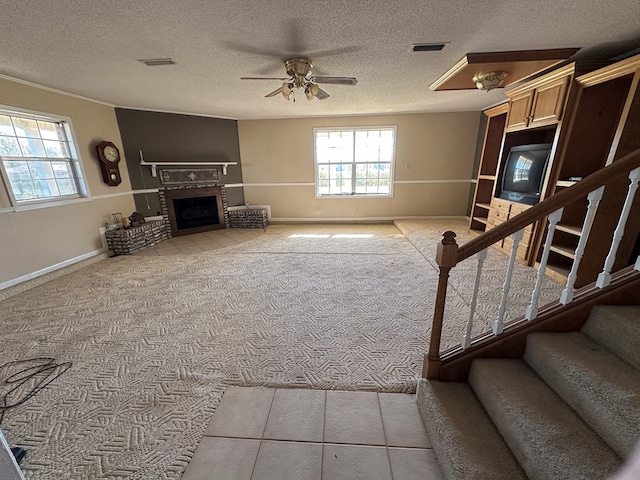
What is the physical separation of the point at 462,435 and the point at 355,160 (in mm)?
5456

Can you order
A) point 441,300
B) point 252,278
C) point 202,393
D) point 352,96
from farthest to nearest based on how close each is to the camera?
point 352,96
point 252,278
point 202,393
point 441,300

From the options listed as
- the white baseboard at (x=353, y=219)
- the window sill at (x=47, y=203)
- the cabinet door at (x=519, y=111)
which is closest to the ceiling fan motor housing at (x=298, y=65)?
the cabinet door at (x=519, y=111)

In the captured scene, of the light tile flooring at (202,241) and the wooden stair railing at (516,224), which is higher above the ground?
the wooden stair railing at (516,224)

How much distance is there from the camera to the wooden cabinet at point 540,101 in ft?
8.92

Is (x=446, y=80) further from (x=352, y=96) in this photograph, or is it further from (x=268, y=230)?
(x=268, y=230)

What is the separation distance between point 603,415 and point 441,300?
0.69 metres

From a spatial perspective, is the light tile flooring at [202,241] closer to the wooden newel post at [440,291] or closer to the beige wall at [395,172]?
the beige wall at [395,172]

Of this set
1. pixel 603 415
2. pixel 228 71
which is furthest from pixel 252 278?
A: pixel 603 415

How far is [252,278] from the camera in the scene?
11.0ft

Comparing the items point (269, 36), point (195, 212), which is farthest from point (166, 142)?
point (269, 36)

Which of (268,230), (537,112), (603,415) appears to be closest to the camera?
(603,415)

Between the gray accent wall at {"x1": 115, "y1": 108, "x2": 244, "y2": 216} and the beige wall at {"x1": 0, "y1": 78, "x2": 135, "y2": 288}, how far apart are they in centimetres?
18

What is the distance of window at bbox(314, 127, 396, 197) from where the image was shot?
5754 mm

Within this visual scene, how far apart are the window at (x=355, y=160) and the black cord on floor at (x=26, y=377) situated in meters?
5.10
